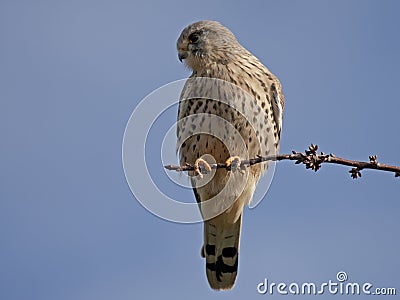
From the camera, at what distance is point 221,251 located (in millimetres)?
6430

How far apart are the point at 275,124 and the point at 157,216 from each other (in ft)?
7.23

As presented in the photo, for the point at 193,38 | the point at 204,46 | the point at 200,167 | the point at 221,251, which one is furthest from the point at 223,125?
the point at 221,251

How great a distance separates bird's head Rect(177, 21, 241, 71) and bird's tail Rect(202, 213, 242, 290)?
1.39 metres

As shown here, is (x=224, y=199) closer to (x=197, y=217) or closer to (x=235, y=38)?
(x=197, y=217)

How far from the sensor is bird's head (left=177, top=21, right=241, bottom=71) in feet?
20.5

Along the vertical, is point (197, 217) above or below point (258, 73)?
below

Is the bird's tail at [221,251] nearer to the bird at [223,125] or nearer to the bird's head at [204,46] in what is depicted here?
the bird at [223,125]

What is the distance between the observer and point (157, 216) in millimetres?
4281

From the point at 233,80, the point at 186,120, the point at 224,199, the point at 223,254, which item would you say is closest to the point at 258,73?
the point at 233,80

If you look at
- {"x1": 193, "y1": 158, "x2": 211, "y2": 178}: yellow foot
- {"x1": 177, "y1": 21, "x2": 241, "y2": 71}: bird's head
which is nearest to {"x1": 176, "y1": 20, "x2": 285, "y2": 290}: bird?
{"x1": 177, "y1": 21, "x2": 241, "y2": 71}: bird's head

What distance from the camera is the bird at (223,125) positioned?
584 cm

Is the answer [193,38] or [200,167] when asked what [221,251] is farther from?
[193,38]

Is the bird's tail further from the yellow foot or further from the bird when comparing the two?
the yellow foot

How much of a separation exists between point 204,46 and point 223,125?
2.86 ft
